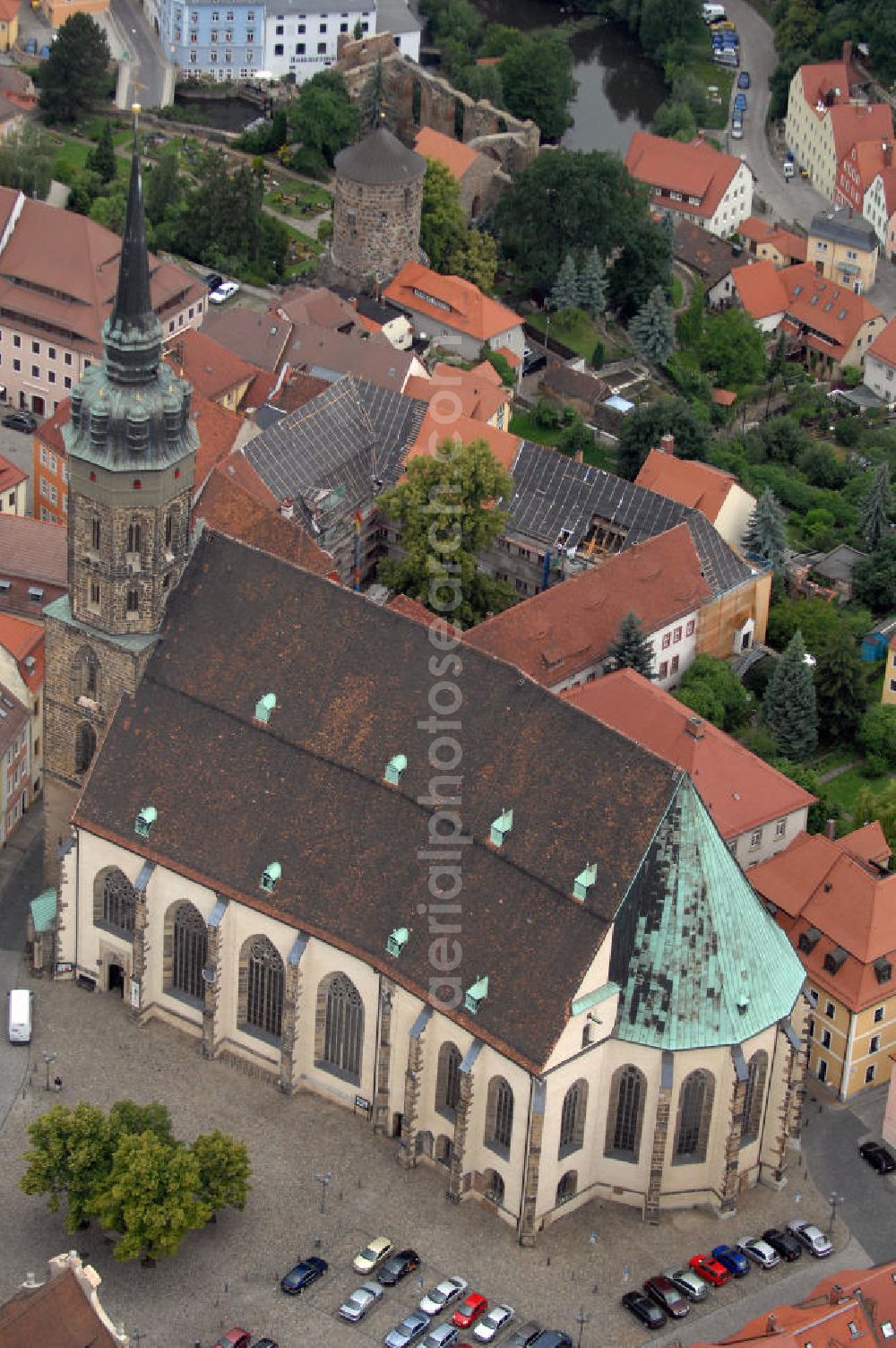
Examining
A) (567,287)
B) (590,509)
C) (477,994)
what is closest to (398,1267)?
(477,994)

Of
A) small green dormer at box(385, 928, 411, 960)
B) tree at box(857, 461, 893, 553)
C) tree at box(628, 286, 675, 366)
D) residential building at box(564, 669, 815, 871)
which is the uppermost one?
small green dormer at box(385, 928, 411, 960)

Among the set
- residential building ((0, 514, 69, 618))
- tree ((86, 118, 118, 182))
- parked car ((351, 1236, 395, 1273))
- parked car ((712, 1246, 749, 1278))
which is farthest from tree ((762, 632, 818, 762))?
tree ((86, 118, 118, 182))

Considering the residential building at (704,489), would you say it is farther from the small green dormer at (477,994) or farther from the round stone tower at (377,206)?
the small green dormer at (477,994)

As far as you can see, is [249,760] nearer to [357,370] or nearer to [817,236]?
[357,370]

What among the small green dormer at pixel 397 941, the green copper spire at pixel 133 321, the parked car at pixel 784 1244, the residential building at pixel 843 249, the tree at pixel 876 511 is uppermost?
the green copper spire at pixel 133 321

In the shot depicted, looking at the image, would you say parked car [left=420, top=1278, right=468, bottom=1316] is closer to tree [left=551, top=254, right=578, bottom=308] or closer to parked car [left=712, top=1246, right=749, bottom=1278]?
parked car [left=712, top=1246, right=749, bottom=1278]

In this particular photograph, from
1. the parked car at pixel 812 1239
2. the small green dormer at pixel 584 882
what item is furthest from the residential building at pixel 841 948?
the small green dormer at pixel 584 882
